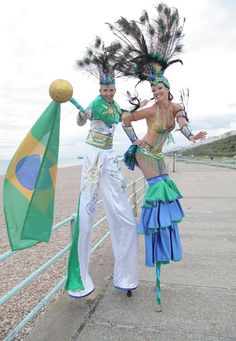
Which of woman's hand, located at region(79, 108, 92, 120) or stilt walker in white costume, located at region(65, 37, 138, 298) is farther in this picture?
stilt walker in white costume, located at region(65, 37, 138, 298)

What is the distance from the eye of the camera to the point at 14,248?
242 cm

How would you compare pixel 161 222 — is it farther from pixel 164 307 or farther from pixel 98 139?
pixel 98 139

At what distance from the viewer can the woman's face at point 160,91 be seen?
3.11 meters

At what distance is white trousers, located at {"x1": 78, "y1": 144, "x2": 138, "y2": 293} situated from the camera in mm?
3080

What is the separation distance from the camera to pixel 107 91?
3109mm

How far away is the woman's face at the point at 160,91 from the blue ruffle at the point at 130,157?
0.49 m

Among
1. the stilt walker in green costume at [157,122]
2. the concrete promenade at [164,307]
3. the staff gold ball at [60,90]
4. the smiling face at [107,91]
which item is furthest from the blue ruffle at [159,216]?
the staff gold ball at [60,90]

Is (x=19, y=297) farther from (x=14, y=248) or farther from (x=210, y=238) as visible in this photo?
(x=210, y=238)

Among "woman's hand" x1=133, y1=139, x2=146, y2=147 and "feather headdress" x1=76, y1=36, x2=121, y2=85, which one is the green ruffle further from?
"feather headdress" x1=76, y1=36, x2=121, y2=85

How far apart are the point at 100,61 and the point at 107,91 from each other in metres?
0.29

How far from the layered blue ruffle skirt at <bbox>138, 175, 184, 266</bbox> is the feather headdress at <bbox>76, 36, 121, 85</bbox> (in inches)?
40.6

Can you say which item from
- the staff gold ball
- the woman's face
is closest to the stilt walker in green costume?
the woman's face

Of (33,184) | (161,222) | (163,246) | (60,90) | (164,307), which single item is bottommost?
(164,307)

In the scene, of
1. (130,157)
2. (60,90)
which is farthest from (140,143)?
(60,90)
